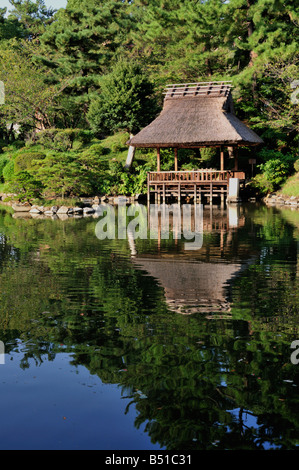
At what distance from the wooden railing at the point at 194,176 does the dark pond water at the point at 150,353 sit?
16.3 m

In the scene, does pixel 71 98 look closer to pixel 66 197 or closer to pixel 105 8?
pixel 105 8

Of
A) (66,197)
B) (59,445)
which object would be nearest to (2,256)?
(59,445)

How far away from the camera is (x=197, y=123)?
28.0 m

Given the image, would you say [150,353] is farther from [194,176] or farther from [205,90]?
[205,90]

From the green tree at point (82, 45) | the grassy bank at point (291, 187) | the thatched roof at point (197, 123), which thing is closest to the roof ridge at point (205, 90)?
the thatched roof at point (197, 123)

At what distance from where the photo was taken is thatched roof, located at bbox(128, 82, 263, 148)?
27.1 meters

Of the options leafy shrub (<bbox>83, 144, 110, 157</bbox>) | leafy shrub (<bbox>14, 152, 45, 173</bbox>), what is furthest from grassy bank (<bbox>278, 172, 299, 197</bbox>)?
leafy shrub (<bbox>14, 152, 45, 173</bbox>)

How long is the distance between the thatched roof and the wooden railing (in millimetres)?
1502

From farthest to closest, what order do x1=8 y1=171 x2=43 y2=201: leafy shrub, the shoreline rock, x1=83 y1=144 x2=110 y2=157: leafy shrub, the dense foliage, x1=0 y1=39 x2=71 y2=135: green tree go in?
x1=0 y1=39 x2=71 y2=135: green tree, x1=83 y1=144 x2=110 y2=157: leafy shrub, the dense foliage, the shoreline rock, x1=8 y1=171 x2=43 y2=201: leafy shrub

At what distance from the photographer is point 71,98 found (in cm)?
3769

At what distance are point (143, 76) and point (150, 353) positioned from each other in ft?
94.1

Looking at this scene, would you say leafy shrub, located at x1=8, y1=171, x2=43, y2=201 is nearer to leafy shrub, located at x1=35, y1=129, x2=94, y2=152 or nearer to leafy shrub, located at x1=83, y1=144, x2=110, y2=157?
leafy shrub, located at x1=83, y1=144, x2=110, y2=157

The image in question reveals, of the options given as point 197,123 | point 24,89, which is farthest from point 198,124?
point 24,89

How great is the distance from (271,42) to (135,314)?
2646 centimetres
